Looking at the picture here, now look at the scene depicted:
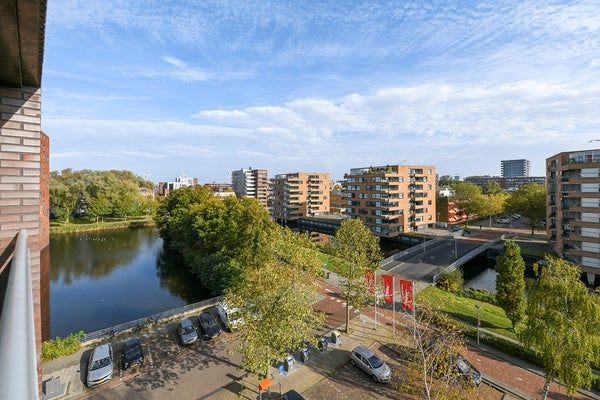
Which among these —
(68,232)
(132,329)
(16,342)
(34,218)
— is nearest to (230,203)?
(132,329)

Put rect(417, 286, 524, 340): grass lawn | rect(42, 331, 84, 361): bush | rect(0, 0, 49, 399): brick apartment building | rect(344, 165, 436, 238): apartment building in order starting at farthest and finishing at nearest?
1. rect(344, 165, 436, 238): apartment building
2. rect(417, 286, 524, 340): grass lawn
3. rect(42, 331, 84, 361): bush
4. rect(0, 0, 49, 399): brick apartment building

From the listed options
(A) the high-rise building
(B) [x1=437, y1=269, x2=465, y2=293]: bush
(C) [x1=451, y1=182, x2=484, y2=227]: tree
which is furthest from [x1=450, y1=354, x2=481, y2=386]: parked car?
(A) the high-rise building

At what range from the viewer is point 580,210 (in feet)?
134

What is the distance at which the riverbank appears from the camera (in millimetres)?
71344

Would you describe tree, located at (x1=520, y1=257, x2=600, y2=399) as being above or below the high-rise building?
below

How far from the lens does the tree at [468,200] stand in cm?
7044

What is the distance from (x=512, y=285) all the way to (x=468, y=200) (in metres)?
53.5

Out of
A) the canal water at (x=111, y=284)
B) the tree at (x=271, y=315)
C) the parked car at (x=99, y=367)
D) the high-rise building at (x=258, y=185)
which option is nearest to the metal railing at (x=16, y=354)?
the tree at (x=271, y=315)

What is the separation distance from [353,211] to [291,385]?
178 feet

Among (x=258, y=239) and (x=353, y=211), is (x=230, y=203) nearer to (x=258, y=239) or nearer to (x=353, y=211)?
(x=258, y=239)

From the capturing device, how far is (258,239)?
96.8 feet

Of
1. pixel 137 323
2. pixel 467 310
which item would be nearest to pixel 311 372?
pixel 137 323

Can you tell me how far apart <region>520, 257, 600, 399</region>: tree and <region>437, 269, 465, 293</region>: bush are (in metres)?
16.8

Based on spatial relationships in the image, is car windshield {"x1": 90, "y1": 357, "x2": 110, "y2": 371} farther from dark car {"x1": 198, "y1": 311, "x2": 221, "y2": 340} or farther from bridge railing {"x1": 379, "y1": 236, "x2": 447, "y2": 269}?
bridge railing {"x1": 379, "y1": 236, "x2": 447, "y2": 269}
